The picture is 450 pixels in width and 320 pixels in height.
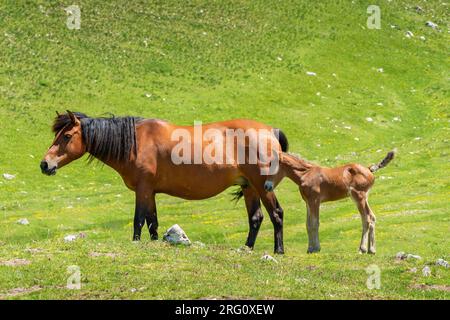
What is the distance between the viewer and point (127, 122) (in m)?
21.3

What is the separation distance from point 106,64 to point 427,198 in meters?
32.5

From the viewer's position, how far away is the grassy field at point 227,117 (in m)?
17.3

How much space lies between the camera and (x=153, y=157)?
21094mm

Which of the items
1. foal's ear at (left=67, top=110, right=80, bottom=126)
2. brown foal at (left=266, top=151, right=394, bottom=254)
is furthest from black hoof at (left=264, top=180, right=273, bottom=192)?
foal's ear at (left=67, top=110, right=80, bottom=126)

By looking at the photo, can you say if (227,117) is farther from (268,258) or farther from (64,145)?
(268,258)

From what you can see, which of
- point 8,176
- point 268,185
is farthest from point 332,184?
point 8,176

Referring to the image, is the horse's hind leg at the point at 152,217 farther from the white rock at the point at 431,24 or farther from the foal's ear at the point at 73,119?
the white rock at the point at 431,24

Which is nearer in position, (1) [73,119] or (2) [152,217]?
(2) [152,217]


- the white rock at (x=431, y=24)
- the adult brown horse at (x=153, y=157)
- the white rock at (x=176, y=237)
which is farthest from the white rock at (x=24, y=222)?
the white rock at (x=431, y=24)

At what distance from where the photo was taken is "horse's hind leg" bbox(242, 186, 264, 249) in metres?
21.9

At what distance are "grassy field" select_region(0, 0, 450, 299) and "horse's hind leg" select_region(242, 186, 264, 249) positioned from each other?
132 centimetres

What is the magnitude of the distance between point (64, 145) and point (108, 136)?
3.83 ft
